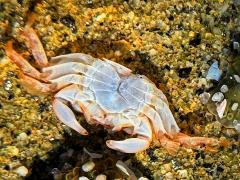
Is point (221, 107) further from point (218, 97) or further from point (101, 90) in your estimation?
point (101, 90)

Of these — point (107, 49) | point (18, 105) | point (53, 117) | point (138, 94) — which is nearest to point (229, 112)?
point (138, 94)

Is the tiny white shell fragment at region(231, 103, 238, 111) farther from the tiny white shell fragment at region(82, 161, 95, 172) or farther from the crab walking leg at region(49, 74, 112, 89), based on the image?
the tiny white shell fragment at region(82, 161, 95, 172)

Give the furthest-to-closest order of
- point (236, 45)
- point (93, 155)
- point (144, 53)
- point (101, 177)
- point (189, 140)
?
point (236, 45), point (144, 53), point (189, 140), point (93, 155), point (101, 177)

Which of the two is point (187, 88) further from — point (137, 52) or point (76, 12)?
point (76, 12)

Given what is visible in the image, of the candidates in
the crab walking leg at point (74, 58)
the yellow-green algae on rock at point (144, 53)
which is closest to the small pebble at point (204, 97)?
the yellow-green algae on rock at point (144, 53)

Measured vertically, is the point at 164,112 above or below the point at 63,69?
below

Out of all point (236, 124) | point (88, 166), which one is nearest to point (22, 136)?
point (88, 166)

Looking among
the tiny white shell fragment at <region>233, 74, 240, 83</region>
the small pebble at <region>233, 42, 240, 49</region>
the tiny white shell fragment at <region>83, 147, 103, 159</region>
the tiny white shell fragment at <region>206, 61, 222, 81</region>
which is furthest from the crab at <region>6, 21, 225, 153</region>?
the small pebble at <region>233, 42, 240, 49</region>
